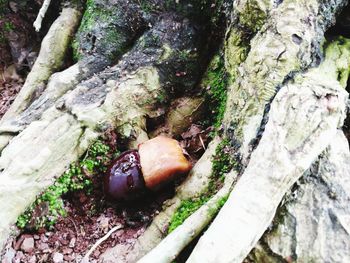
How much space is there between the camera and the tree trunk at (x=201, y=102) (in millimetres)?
2521

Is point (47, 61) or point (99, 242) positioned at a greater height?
point (47, 61)

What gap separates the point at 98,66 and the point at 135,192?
1.51 metres

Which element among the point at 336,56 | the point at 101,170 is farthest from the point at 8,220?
the point at 336,56

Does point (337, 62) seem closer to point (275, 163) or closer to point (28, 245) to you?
point (275, 163)

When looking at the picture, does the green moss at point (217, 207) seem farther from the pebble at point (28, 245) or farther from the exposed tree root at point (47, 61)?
the exposed tree root at point (47, 61)

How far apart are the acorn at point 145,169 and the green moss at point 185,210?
0.28 meters

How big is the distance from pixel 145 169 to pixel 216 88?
3.91 ft

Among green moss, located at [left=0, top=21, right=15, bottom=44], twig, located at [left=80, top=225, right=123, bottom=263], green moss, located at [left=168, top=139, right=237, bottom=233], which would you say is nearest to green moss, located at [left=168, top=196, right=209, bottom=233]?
green moss, located at [left=168, top=139, right=237, bottom=233]

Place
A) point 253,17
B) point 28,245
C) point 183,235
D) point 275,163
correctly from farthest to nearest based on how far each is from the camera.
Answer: point 253,17
point 28,245
point 183,235
point 275,163

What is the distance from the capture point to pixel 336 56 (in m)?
3.66

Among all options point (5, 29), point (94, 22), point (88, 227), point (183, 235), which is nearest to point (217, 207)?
point (183, 235)

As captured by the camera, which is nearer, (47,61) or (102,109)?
(102,109)

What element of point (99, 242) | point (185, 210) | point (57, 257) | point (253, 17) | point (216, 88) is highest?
point (253, 17)

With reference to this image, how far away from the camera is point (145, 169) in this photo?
346 cm
